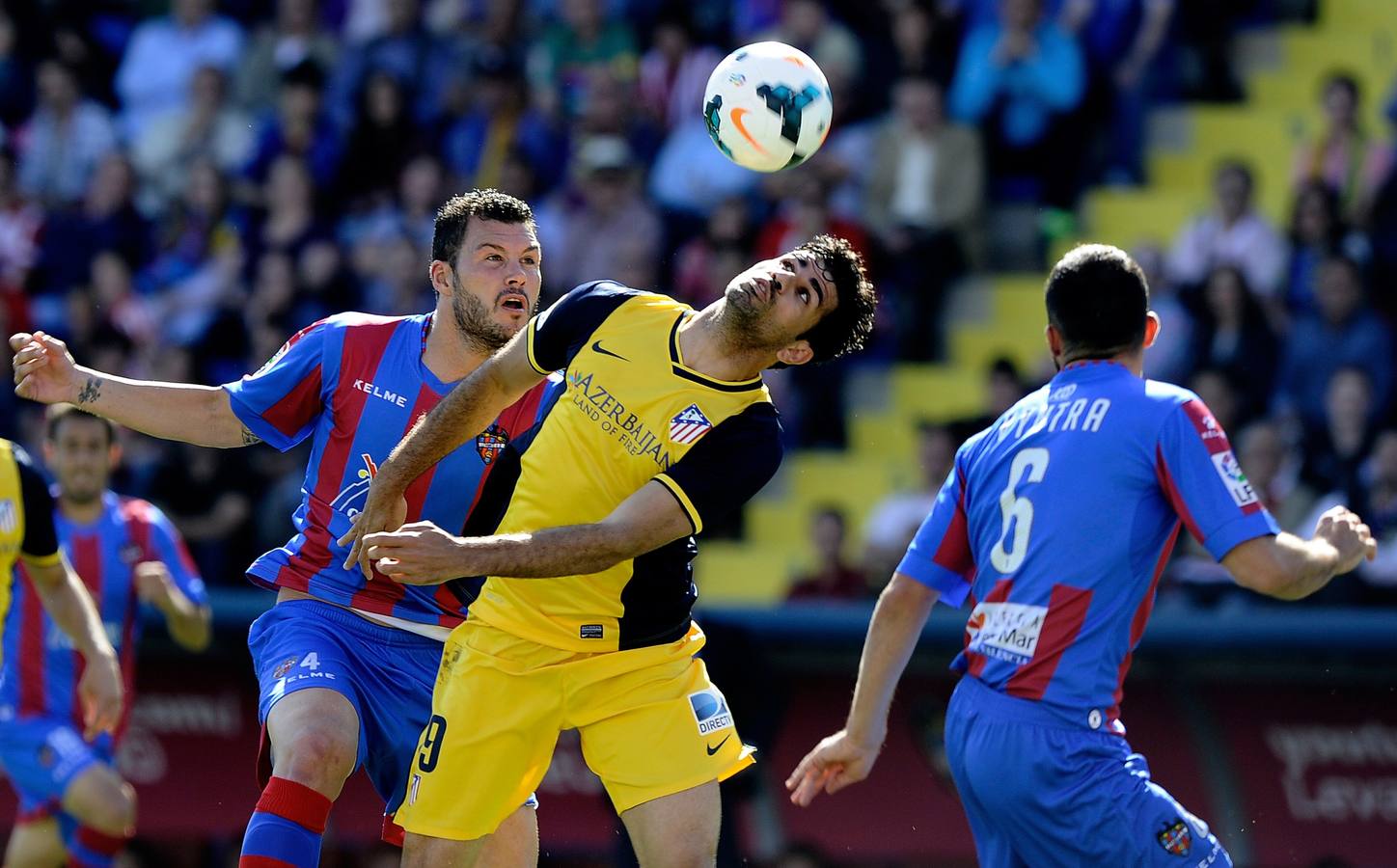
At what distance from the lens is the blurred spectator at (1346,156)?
11.9 m

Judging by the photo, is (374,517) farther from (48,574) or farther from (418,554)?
(48,574)

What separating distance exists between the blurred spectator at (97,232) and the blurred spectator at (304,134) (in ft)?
3.10

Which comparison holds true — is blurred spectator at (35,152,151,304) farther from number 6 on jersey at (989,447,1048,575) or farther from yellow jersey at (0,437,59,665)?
number 6 on jersey at (989,447,1048,575)

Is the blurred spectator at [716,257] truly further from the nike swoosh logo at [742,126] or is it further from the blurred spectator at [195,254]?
the nike swoosh logo at [742,126]

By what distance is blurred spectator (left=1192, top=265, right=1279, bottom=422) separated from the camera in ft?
37.3

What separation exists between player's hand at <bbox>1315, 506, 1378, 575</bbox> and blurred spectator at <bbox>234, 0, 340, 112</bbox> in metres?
12.2

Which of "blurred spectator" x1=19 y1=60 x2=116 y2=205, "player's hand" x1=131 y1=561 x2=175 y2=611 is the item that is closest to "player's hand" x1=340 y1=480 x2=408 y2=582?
"player's hand" x1=131 y1=561 x2=175 y2=611

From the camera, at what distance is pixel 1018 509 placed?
5.57 m

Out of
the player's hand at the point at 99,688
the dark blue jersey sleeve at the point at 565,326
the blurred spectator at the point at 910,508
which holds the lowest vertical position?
the blurred spectator at the point at 910,508

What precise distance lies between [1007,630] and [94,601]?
6.26 metres

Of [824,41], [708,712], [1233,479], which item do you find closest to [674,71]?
[824,41]

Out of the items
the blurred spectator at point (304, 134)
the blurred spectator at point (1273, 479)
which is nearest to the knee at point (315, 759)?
the blurred spectator at point (1273, 479)

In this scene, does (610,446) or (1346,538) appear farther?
(610,446)

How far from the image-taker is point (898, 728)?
10891 millimetres
